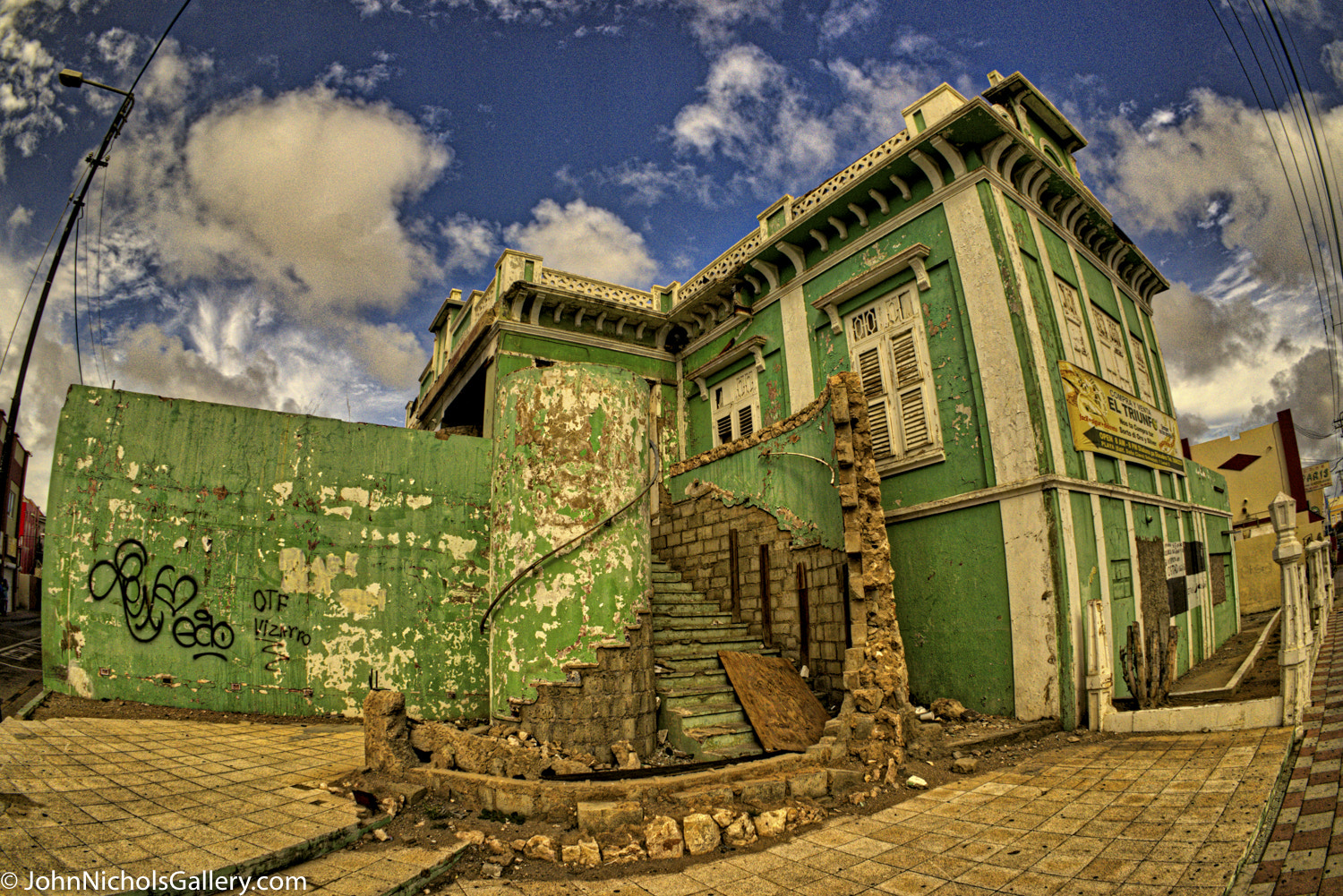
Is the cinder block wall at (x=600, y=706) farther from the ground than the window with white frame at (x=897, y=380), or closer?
closer

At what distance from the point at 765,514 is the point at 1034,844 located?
5532mm

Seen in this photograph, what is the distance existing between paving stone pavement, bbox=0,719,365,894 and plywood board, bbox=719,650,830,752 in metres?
3.79

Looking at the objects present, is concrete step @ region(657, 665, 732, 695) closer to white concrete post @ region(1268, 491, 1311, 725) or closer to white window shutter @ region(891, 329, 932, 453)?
white window shutter @ region(891, 329, 932, 453)

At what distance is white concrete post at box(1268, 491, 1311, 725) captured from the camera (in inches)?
222

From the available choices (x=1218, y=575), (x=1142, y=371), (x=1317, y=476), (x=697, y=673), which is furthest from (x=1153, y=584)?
(x=1317, y=476)

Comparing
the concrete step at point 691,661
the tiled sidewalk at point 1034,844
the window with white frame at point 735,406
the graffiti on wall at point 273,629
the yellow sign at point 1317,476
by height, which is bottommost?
the tiled sidewalk at point 1034,844

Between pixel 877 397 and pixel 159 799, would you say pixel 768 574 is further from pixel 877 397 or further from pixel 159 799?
pixel 159 799

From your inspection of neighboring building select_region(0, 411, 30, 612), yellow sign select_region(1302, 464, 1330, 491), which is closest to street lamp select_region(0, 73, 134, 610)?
neighboring building select_region(0, 411, 30, 612)

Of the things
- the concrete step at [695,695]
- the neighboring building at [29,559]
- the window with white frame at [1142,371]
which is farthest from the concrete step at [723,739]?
the neighboring building at [29,559]

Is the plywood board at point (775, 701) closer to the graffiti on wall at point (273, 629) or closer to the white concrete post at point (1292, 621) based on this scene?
the white concrete post at point (1292, 621)

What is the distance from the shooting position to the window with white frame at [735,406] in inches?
512

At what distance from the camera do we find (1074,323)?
10.4 metres

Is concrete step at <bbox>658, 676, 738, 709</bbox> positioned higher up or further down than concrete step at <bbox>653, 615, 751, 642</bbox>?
further down

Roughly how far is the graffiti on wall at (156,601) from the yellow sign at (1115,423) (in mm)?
10999
